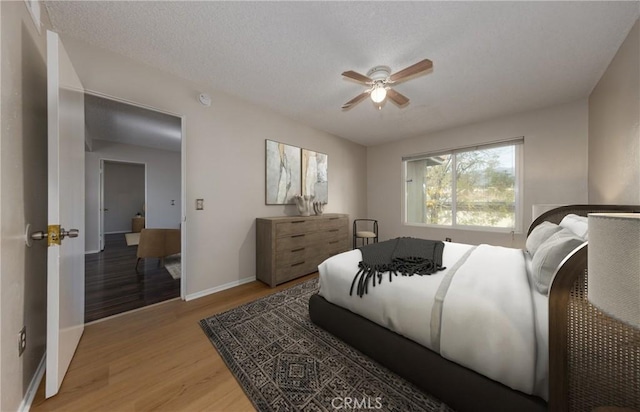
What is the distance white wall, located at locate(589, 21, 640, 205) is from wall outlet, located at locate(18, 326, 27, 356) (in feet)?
13.0

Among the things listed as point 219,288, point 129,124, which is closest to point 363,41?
point 219,288

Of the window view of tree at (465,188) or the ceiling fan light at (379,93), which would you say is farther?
the window view of tree at (465,188)

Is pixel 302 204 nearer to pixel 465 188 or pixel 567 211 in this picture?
pixel 465 188

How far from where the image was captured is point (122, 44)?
1.87m

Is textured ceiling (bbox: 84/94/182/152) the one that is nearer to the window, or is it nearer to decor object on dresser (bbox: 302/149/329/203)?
decor object on dresser (bbox: 302/149/329/203)

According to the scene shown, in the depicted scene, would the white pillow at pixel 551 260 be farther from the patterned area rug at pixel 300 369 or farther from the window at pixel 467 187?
the window at pixel 467 187

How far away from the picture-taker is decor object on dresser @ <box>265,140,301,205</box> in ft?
10.3

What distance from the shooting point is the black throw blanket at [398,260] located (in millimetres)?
1502

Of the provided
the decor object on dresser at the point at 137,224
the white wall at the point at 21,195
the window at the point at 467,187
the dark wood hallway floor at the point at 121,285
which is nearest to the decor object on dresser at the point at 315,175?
the window at the point at 467,187

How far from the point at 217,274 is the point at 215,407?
1.64 metres

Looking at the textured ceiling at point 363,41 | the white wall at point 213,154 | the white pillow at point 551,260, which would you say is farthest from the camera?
the white wall at point 213,154

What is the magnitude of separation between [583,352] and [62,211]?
8.19 feet

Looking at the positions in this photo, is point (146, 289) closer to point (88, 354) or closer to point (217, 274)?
point (217, 274)

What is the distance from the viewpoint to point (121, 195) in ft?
22.6
